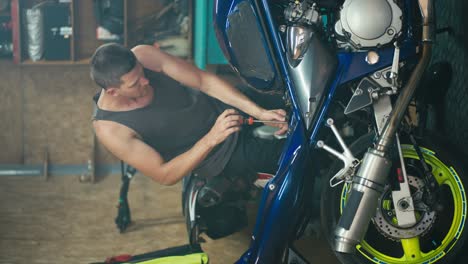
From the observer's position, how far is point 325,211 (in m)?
1.99

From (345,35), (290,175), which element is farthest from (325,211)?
(345,35)

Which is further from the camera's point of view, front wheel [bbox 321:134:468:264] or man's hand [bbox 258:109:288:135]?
man's hand [bbox 258:109:288:135]

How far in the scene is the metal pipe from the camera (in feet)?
5.72

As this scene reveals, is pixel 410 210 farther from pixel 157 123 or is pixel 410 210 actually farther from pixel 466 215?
pixel 157 123

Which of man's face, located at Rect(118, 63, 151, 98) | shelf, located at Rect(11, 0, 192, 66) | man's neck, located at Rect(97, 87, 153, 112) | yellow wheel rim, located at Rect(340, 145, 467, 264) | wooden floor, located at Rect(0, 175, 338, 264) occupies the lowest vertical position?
wooden floor, located at Rect(0, 175, 338, 264)

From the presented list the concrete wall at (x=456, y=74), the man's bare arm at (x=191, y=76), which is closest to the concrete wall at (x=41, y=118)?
the man's bare arm at (x=191, y=76)

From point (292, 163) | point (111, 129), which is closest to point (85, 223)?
point (111, 129)

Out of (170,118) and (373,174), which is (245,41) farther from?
(373,174)

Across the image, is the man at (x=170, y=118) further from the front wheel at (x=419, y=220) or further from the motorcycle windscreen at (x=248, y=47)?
the front wheel at (x=419, y=220)

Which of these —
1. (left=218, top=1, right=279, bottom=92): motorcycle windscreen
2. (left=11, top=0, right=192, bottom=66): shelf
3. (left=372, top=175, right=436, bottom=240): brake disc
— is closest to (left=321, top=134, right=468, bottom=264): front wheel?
(left=372, top=175, right=436, bottom=240): brake disc

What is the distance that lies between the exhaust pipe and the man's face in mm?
782

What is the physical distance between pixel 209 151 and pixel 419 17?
0.79 meters

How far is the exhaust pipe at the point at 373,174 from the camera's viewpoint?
1.72 meters

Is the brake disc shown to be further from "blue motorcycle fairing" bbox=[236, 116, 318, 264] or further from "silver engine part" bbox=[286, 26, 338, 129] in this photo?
"silver engine part" bbox=[286, 26, 338, 129]
